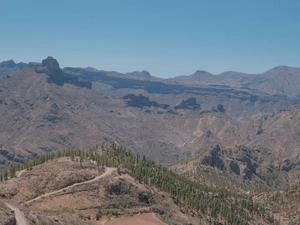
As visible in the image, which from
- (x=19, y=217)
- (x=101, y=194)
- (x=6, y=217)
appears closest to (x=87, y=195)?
(x=101, y=194)

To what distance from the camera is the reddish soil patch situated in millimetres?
132125

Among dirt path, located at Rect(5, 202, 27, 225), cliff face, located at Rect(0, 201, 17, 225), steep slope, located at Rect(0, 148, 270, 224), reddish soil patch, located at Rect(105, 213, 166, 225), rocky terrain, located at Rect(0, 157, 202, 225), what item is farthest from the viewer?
steep slope, located at Rect(0, 148, 270, 224)

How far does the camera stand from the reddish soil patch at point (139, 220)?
132m


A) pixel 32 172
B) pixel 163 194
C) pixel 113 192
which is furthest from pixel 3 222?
pixel 163 194

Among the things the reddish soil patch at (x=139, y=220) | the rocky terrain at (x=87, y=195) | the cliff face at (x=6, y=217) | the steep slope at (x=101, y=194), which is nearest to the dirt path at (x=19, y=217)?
the cliff face at (x=6, y=217)

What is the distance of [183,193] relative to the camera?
191625 mm

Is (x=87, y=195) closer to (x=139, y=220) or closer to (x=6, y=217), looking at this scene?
(x=139, y=220)

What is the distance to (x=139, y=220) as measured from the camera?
449 feet

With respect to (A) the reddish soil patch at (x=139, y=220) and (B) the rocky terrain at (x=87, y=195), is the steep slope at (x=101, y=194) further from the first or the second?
(A) the reddish soil patch at (x=139, y=220)

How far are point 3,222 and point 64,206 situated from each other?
62.5 meters

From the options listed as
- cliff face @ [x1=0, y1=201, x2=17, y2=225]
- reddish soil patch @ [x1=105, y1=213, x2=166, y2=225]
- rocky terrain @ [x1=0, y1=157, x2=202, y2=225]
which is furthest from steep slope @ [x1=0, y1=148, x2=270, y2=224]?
cliff face @ [x1=0, y1=201, x2=17, y2=225]

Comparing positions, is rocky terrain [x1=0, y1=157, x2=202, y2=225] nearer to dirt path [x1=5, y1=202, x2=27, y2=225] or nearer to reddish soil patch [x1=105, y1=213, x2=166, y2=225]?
reddish soil patch [x1=105, y1=213, x2=166, y2=225]

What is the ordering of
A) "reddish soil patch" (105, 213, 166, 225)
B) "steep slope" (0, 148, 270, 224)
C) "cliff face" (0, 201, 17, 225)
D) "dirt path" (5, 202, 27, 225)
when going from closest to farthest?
"cliff face" (0, 201, 17, 225), "dirt path" (5, 202, 27, 225), "reddish soil patch" (105, 213, 166, 225), "steep slope" (0, 148, 270, 224)

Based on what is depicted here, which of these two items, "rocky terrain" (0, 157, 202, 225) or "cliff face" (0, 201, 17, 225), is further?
"rocky terrain" (0, 157, 202, 225)
